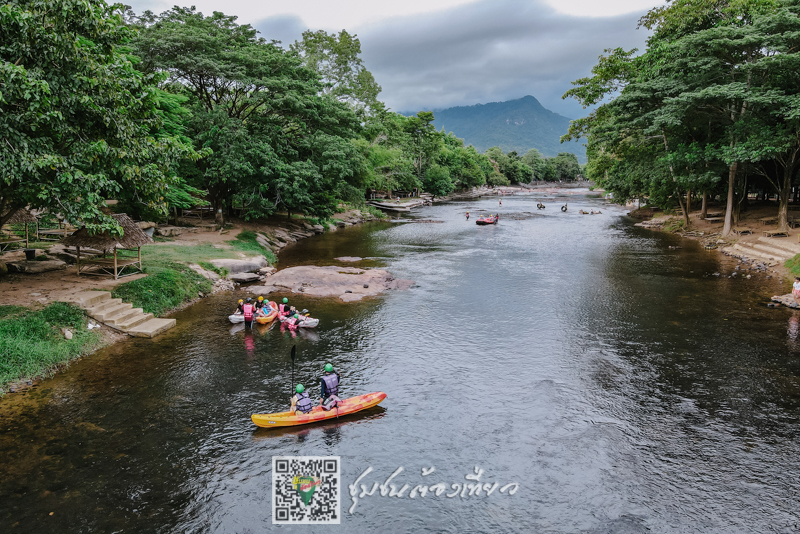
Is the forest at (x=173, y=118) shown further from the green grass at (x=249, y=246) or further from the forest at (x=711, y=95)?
the forest at (x=711, y=95)

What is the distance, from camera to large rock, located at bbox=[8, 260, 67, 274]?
69.8ft

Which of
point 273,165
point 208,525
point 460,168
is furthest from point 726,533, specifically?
point 460,168

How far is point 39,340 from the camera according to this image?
1566cm

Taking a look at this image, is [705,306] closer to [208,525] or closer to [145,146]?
[208,525]

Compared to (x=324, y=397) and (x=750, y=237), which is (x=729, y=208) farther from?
(x=324, y=397)

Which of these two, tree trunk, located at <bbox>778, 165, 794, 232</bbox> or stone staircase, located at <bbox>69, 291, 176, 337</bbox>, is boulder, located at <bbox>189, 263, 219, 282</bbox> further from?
tree trunk, located at <bbox>778, 165, 794, 232</bbox>

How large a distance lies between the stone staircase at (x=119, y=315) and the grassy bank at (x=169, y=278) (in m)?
0.71

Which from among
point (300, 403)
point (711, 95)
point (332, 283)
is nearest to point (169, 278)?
point (332, 283)

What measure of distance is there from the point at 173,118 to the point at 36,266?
12751mm

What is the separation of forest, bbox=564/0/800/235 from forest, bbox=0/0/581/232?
24537 mm

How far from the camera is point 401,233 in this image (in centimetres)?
5325

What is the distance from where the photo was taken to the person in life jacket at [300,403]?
42.1ft

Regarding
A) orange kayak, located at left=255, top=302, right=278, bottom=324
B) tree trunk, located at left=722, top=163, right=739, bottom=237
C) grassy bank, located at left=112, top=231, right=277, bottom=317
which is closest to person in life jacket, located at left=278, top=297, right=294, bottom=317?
orange kayak, located at left=255, top=302, right=278, bottom=324

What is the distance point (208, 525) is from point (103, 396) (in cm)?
691
